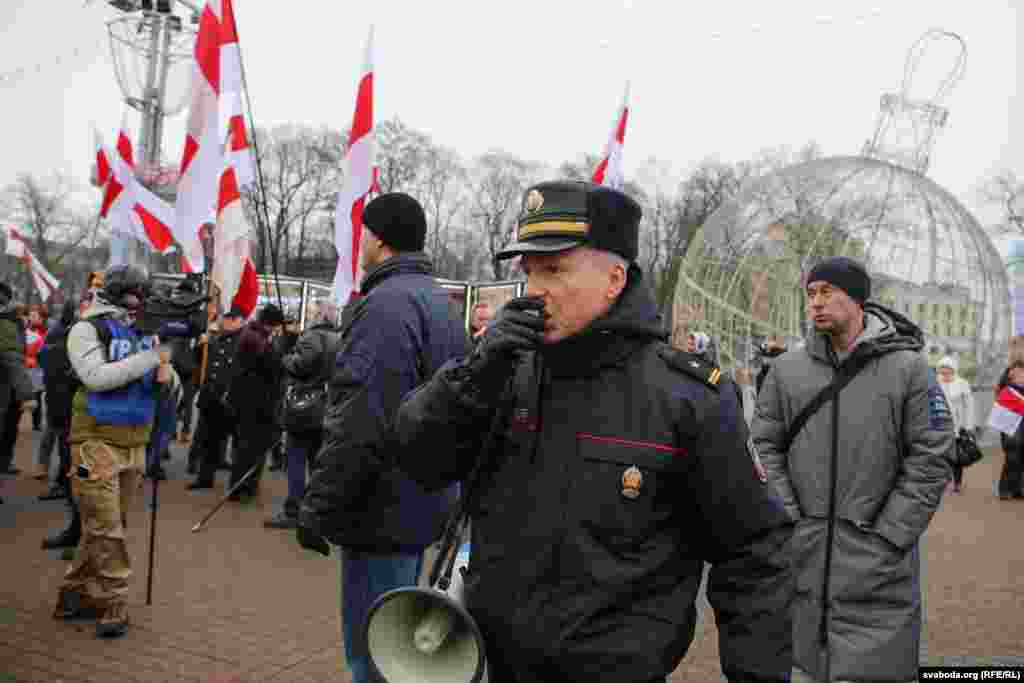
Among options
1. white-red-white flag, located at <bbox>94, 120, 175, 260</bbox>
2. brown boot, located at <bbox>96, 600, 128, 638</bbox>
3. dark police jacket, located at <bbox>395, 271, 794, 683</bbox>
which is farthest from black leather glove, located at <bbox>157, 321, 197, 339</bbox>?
white-red-white flag, located at <bbox>94, 120, 175, 260</bbox>

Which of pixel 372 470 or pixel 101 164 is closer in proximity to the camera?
pixel 372 470

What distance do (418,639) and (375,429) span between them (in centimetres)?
107

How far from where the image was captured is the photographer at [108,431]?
5059 millimetres

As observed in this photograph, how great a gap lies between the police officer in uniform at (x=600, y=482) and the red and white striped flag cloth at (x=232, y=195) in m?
5.22

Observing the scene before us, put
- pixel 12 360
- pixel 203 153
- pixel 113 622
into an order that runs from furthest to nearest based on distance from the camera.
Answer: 1. pixel 12 360
2. pixel 203 153
3. pixel 113 622

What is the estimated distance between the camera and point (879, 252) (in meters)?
20.7

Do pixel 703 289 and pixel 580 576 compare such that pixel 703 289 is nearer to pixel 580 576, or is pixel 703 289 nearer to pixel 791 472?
pixel 791 472

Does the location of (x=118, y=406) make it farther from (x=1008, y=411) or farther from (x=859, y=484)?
(x=1008, y=411)

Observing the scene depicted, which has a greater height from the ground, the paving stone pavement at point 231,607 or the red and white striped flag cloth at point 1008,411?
the red and white striped flag cloth at point 1008,411

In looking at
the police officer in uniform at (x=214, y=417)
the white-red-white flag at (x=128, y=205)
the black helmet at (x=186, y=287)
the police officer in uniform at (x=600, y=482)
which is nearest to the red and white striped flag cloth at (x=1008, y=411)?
the police officer in uniform at (x=214, y=417)

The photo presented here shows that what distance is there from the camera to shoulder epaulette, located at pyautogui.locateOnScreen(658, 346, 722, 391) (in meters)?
2.14

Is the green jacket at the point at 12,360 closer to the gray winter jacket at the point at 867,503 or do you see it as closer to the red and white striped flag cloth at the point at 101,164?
the red and white striped flag cloth at the point at 101,164

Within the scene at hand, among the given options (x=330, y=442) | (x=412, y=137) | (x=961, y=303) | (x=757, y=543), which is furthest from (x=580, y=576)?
(x=412, y=137)

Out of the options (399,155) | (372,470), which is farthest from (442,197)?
(372,470)
